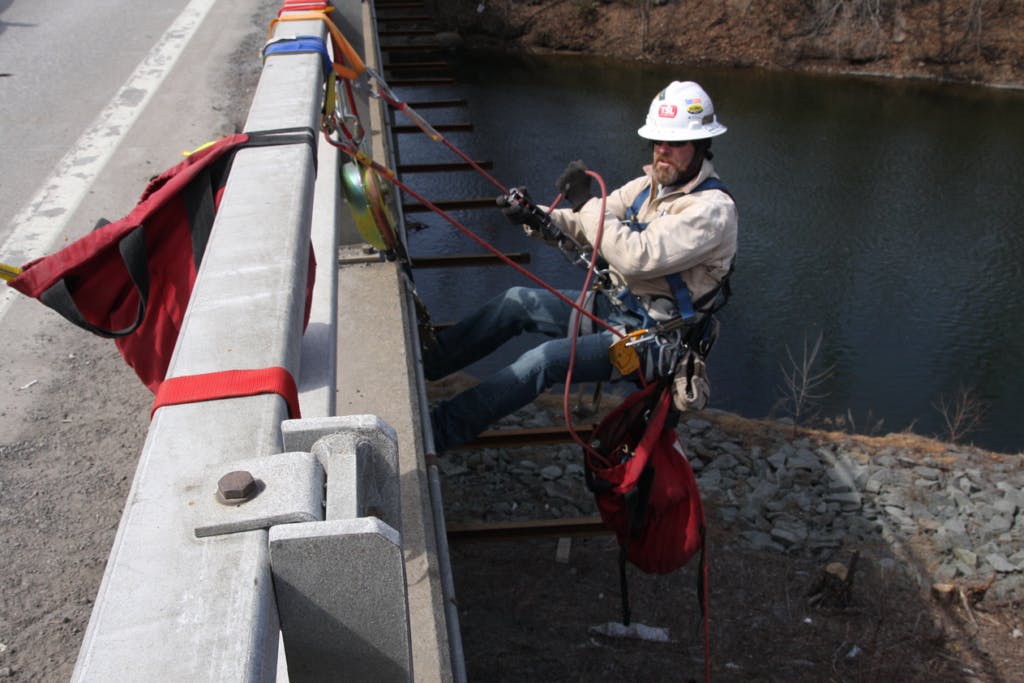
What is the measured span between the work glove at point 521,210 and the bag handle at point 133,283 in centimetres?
171

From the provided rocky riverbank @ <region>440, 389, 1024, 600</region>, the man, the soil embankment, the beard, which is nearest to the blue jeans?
the man

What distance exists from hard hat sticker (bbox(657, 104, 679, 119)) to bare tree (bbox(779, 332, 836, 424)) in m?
6.99

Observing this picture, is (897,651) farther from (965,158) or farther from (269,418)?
(965,158)

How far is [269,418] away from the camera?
5.92 ft

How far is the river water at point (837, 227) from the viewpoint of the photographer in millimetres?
12461

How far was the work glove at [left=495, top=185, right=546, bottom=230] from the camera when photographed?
452 cm

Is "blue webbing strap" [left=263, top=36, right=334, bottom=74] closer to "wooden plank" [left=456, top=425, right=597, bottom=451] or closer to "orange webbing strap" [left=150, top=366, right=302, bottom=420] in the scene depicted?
"wooden plank" [left=456, top=425, right=597, bottom=451]

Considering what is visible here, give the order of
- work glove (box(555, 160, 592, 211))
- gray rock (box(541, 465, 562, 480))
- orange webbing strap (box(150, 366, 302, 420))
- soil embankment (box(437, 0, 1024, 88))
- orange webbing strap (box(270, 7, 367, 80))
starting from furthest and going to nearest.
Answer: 1. soil embankment (box(437, 0, 1024, 88))
2. gray rock (box(541, 465, 562, 480))
3. orange webbing strap (box(270, 7, 367, 80))
4. work glove (box(555, 160, 592, 211))
5. orange webbing strap (box(150, 366, 302, 420))

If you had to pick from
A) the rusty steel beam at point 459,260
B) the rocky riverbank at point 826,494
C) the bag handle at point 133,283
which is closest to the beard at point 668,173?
the bag handle at point 133,283

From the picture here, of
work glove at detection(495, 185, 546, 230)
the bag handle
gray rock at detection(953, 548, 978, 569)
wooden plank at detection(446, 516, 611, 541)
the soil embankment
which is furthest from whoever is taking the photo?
the soil embankment

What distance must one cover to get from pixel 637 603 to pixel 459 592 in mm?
1289

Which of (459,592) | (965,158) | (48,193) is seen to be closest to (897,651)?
(459,592)

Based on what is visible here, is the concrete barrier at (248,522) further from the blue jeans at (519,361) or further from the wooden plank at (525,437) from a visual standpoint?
the wooden plank at (525,437)

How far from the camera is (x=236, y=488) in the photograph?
1.46 meters
